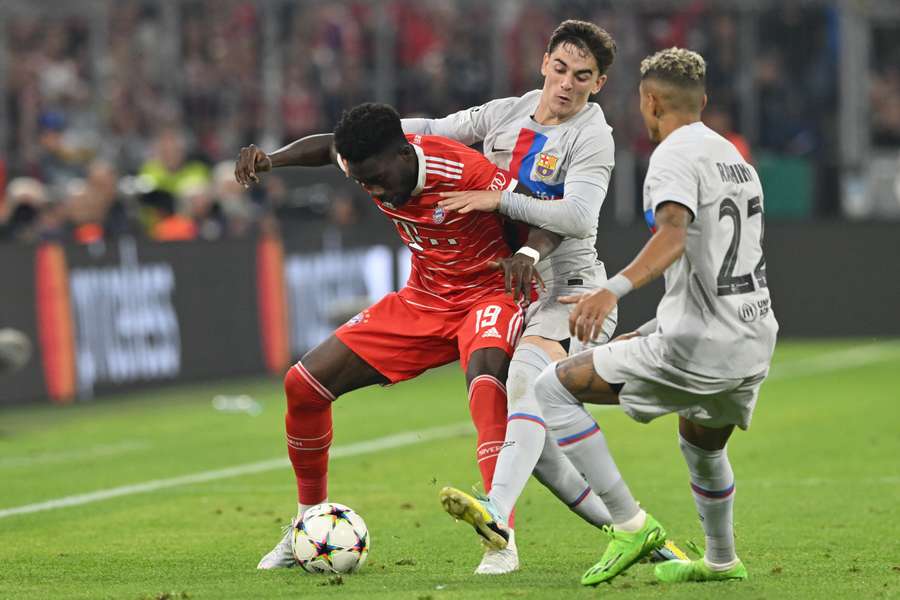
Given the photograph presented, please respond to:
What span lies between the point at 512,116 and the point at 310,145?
888 millimetres

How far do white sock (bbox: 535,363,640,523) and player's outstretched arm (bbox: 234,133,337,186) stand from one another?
1.66m

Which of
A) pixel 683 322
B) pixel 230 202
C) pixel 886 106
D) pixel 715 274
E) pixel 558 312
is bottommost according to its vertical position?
pixel 230 202

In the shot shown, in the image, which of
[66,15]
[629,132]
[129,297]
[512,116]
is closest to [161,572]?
[512,116]

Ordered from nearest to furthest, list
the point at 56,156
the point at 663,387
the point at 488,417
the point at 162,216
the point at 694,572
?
the point at 663,387 < the point at 694,572 < the point at 488,417 < the point at 162,216 < the point at 56,156

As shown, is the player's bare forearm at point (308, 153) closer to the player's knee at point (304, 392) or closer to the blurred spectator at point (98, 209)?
the player's knee at point (304, 392)

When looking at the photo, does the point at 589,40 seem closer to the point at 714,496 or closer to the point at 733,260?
the point at 733,260

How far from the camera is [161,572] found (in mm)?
7008

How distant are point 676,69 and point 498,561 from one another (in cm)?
210

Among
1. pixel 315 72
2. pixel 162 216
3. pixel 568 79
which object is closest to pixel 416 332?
pixel 568 79

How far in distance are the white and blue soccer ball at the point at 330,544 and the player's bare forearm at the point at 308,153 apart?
155 centimetres

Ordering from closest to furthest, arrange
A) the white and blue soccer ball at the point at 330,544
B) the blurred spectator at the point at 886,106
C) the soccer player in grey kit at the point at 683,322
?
the soccer player in grey kit at the point at 683,322, the white and blue soccer ball at the point at 330,544, the blurred spectator at the point at 886,106

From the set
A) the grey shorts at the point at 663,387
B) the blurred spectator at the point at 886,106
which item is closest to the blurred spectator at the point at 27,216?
the grey shorts at the point at 663,387

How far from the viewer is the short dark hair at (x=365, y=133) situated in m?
6.64

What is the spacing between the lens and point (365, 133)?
6.65m
